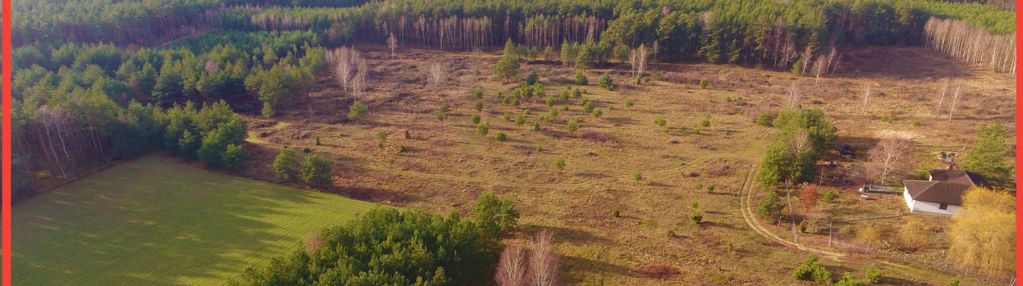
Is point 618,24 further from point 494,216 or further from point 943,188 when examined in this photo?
point 494,216

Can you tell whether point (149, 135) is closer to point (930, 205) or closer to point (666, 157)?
point (666, 157)

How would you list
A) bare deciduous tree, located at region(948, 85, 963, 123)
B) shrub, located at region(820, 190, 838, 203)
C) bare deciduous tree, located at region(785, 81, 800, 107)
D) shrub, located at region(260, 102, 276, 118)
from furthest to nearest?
bare deciduous tree, located at region(785, 81, 800, 107) → shrub, located at region(260, 102, 276, 118) → bare deciduous tree, located at region(948, 85, 963, 123) → shrub, located at region(820, 190, 838, 203)

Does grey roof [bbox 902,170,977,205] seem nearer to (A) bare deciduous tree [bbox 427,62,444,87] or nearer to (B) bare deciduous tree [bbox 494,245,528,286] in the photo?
(B) bare deciduous tree [bbox 494,245,528,286]

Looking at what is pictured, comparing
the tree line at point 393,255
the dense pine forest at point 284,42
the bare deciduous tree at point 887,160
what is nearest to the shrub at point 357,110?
the dense pine forest at point 284,42

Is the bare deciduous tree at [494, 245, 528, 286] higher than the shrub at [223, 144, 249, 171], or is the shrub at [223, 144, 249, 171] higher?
the shrub at [223, 144, 249, 171]

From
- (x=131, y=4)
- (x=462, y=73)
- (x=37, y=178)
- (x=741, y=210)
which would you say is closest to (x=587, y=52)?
(x=462, y=73)

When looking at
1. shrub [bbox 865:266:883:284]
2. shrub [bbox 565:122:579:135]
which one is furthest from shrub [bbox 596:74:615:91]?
shrub [bbox 865:266:883:284]

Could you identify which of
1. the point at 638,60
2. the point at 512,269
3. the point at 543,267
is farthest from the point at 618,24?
the point at 512,269
